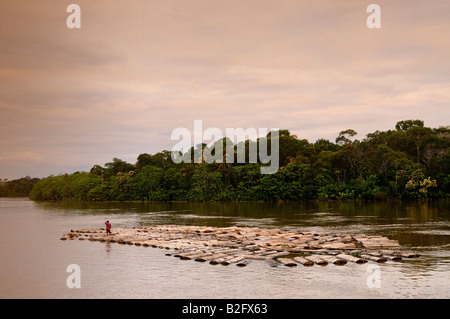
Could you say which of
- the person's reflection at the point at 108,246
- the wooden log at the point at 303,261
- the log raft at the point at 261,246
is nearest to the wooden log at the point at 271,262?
the log raft at the point at 261,246

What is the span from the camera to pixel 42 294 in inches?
726

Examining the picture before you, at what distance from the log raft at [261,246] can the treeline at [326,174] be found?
170 ft

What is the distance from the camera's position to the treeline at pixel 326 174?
251 ft

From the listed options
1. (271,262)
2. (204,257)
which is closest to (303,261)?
(271,262)

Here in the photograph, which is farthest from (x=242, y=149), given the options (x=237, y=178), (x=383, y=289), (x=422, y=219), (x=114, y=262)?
(x=383, y=289)

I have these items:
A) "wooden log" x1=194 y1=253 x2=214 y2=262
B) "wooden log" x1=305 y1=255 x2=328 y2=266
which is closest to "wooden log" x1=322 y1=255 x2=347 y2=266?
"wooden log" x1=305 y1=255 x2=328 y2=266

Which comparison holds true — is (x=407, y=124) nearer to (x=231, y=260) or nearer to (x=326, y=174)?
(x=326, y=174)

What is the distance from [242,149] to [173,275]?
269ft

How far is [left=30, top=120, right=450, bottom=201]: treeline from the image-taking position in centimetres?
7638

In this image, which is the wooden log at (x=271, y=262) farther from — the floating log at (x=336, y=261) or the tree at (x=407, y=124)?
the tree at (x=407, y=124)

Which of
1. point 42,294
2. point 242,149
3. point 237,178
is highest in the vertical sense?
point 242,149

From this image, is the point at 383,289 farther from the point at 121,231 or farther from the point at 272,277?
the point at 121,231

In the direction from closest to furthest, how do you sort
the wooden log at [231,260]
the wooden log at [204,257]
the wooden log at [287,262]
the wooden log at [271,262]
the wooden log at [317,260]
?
the wooden log at [287,262] < the wooden log at [317,260] < the wooden log at [271,262] < the wooden log at [231,260] < the wooden log at [204,257]

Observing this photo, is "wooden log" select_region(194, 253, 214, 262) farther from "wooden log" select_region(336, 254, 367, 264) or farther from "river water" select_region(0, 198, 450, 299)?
"wooden log" select_region(336, 254, 367, 264)
